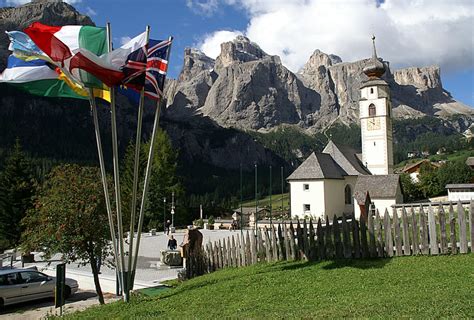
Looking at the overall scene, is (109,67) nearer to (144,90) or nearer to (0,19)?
(144,90)

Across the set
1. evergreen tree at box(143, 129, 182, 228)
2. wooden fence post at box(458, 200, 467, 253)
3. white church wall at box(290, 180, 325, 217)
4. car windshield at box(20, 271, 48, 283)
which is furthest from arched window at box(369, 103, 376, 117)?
car windshield at box(20, 271, 48, 283)

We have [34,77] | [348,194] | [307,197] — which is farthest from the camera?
[348,194]

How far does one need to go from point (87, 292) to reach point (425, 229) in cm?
1329

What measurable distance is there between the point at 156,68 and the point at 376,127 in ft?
147

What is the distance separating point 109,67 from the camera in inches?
424

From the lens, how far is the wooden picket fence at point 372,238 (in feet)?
38.7

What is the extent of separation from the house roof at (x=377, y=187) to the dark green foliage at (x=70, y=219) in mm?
30738

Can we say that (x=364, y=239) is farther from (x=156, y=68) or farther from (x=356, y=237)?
(x=156, y=68)

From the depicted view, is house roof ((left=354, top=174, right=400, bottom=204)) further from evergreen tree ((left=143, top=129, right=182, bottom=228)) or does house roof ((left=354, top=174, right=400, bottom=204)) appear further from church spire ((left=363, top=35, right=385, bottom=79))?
evergreen tree ((left=143, top=129, right=182, bottom=228))

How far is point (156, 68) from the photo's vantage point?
11.5 meters

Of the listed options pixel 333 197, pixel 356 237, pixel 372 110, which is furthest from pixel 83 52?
pixel 372 110

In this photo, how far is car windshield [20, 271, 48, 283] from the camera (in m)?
16.2

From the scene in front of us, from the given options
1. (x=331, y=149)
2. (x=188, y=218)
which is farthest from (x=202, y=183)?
(x=331, y=149)

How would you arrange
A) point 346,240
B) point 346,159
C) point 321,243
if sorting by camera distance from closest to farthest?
point 346,240, point 321,243, point 346,159
